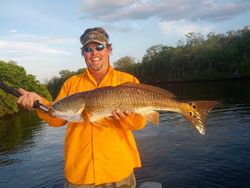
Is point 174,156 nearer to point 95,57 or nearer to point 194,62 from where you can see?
point 95,57

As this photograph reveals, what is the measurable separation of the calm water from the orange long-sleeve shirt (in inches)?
425

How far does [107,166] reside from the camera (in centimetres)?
479

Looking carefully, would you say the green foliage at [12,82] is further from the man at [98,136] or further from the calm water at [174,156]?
the man at [98,136]

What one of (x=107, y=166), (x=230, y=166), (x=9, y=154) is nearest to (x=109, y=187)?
(x=107, y=166)

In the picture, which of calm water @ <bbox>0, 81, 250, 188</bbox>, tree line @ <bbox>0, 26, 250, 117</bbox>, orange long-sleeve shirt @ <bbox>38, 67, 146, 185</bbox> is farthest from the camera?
tree line @ <bbox>0, 26, 250, 117</bbox>

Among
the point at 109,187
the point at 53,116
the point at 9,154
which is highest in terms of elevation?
the point at 53,116

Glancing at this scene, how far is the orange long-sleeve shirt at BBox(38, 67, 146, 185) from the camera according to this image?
187 inches

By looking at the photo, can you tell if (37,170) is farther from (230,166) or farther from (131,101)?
(131,101)

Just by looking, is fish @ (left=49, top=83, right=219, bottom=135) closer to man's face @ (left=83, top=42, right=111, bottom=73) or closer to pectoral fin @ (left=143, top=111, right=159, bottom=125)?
pectoral fin @ (left=143, top=111, right=159, bottom=125)

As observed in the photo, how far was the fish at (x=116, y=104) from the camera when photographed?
193 inches

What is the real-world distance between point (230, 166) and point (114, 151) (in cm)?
1326

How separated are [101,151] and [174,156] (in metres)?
14.6

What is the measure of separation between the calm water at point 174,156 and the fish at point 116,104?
10703mm

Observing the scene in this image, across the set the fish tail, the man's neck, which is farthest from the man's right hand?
the fish tail
